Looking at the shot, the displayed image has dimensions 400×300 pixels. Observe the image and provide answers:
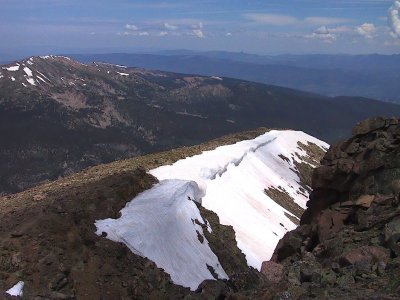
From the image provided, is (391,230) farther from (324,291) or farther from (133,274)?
(133,274)

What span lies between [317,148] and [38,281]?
73.6m

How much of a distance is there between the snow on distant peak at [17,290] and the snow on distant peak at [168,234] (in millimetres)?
5777

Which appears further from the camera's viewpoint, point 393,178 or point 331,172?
point 331,172

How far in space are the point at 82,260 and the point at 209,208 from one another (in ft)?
56.3

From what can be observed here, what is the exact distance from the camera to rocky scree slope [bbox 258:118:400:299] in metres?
14.4

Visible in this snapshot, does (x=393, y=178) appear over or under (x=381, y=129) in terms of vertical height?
under

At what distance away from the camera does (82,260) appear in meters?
19.5

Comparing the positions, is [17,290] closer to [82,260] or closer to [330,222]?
[82,260]

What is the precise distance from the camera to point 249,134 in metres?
77.8

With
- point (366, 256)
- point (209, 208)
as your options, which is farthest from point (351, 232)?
point (209, 208)

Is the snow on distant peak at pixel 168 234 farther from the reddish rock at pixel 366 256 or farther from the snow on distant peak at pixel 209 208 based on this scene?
the reddish rock at pixel 366 256

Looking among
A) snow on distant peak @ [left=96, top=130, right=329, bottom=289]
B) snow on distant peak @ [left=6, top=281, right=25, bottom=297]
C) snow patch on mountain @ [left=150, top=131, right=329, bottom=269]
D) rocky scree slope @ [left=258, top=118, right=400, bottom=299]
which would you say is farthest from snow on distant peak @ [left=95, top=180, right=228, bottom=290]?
snow on distant peak @ [left=6, top=281, right=25, bottom=297]

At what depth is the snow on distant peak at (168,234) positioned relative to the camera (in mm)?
23469

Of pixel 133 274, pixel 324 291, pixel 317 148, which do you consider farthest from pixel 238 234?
pixel 317 148
